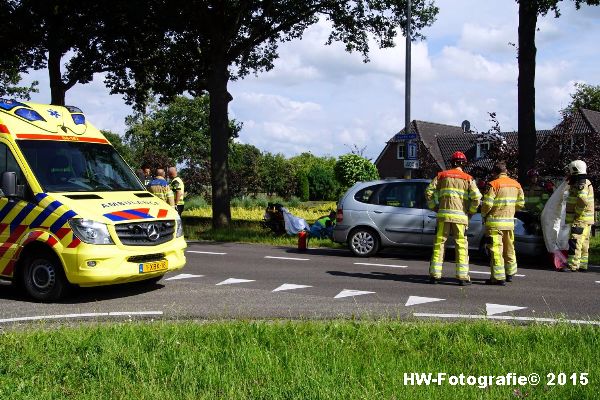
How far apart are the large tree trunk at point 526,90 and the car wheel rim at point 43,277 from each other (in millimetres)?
11787

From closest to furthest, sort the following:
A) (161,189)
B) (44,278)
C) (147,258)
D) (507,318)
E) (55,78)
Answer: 1. (507,318)
2. (44,278)
3. (147,258)
4. (161,189)
5. (55,78)

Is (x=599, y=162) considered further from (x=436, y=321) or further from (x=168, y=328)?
(x=168, y=328)

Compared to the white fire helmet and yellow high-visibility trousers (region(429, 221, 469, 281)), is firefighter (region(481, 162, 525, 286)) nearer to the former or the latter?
yellow high-visibility trousers (region(429, 221, 469, 281))

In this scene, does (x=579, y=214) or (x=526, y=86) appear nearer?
(x=579, y=214)

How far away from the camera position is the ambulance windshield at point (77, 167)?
896 cm

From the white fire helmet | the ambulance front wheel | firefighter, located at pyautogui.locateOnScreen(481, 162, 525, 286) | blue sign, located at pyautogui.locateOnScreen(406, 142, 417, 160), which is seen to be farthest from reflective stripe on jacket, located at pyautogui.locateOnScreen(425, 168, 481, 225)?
blue sign, located at pyautogui.locateOnScreen(406, 142, 417, 160)

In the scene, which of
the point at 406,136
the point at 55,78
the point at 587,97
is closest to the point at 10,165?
the point at 406,136

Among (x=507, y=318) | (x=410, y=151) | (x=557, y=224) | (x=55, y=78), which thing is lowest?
(x=507, y=318)

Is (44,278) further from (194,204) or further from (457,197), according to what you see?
(194,204)

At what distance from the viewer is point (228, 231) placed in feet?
64.3

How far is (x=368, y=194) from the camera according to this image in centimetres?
1432

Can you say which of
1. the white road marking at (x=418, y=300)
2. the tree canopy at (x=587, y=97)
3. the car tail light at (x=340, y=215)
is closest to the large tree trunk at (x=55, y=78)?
the car tail light at (x=340, y=215)

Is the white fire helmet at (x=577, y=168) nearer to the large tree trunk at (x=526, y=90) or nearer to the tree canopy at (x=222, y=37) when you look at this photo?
the large tree trunk at (x=526, y=90)

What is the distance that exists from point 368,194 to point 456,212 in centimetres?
434
